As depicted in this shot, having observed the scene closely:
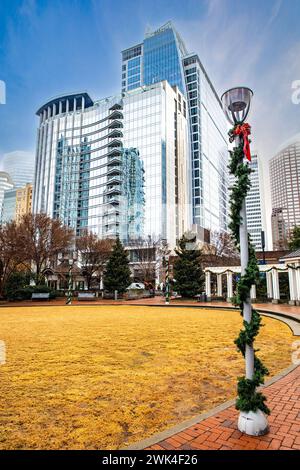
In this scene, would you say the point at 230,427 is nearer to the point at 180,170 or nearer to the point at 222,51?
the point at 222,51

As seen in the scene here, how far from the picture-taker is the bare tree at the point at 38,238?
31.0m

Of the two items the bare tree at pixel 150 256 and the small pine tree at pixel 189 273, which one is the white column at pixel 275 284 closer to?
the small pine tree at pixel 189 273

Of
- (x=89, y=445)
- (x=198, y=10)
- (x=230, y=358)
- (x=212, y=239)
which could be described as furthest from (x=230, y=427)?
(x=212, y=239)

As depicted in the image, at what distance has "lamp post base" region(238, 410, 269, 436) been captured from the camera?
9.76ft

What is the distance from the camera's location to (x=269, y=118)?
547 cm

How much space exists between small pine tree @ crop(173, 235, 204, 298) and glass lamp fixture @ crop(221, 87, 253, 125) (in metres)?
26.5

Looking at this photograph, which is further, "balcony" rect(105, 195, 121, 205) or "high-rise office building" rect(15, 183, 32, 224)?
"high-rise office building" rect(15, 183, 32, 224)

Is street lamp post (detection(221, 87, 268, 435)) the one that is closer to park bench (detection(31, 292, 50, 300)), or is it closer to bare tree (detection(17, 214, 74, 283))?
bare tree (detection(17, 214, 74, 283))

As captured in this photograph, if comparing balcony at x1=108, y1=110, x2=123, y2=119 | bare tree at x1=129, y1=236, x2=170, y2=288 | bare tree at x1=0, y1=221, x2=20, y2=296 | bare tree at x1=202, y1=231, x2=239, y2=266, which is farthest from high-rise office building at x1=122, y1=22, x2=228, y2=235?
bare tree at x1=0, y1=221, x2=20, y2=296

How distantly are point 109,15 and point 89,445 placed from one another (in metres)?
10.8

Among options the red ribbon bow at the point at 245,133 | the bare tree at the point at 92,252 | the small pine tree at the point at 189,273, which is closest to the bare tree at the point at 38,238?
the bare tree at the point at 92,252

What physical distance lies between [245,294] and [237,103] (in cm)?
240

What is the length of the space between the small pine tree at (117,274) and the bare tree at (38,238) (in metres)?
6.52
